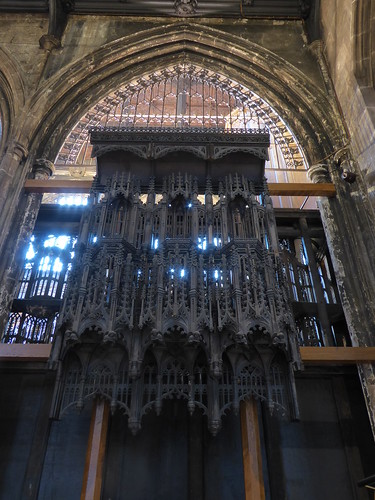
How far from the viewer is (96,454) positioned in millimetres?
4945

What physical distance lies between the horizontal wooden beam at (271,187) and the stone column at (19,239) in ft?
0.79

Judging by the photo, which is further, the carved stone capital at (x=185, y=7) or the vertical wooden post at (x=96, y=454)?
→ the carved stone capital at (x=185, y=7)

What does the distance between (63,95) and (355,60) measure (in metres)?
6.05

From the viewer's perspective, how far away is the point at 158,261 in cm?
554

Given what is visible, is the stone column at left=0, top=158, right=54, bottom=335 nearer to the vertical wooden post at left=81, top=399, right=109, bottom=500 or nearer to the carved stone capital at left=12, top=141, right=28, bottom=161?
the carved stone capital at left=12, top=141, right=28, bottom=161

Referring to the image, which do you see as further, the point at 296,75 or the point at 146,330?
the point at 296,75

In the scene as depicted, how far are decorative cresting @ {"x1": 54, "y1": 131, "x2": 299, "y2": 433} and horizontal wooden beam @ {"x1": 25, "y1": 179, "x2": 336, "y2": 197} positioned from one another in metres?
2.23

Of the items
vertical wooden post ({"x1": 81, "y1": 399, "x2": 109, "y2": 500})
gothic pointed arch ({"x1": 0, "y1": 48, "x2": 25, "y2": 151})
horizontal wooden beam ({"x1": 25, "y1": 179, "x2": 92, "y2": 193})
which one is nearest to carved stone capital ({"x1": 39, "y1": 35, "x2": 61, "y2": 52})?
gothic pointed arch ({"x1": 0, "y1": 48, "x2": 25, "y2": 151})

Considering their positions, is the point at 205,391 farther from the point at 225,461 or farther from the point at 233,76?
the point at 233,76

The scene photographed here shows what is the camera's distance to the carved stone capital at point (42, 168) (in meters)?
8.47

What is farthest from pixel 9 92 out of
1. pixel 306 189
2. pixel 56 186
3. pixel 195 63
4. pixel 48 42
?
pixel 306 189

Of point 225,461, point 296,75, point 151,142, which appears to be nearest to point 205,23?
point 296,75

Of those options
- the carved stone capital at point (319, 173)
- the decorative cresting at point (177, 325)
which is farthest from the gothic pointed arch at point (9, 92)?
the carved stone capital at point (319, 173)

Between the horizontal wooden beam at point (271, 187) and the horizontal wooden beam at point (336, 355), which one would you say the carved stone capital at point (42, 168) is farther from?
the horizontal wooden beam at point (336, 355)
